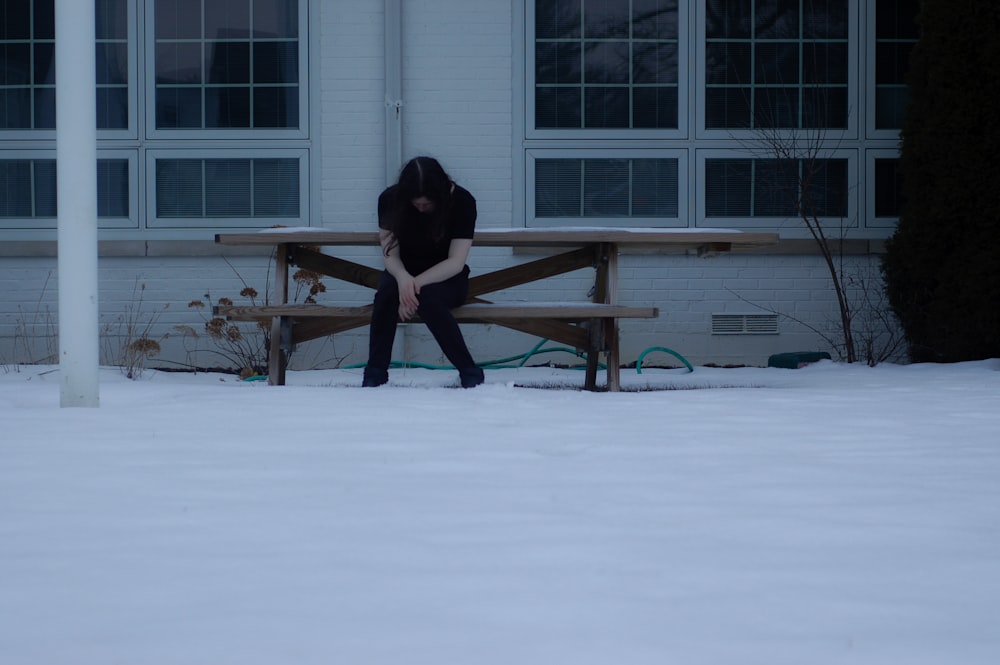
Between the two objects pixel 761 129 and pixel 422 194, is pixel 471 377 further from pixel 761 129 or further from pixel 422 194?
pixel 761 129

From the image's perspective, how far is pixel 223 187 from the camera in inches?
253

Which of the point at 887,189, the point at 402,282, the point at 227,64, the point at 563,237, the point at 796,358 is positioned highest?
the point at 227,64

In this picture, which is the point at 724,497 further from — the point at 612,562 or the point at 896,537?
the point at 612,562

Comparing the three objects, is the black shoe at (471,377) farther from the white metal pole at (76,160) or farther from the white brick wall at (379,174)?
Result: the white brick wall at (379,174)

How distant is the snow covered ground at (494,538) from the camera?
1.34 metres

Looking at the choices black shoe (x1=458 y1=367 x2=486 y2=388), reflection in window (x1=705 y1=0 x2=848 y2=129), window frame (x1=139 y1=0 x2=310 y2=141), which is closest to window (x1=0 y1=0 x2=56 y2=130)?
window frame (x1=139 y1=0 x2=310 y2=141)

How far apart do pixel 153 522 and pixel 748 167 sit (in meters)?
5.23

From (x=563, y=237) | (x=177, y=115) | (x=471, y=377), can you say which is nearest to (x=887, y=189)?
(x=563, y=237)

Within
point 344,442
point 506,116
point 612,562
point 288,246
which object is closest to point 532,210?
point 506,116

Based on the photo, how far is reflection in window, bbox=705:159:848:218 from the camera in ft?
21.1

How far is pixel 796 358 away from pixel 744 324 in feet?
1.64

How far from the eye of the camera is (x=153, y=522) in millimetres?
1876

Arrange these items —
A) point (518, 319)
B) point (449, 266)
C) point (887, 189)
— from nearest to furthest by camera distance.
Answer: point (449, 266) < point (518, 319) < point (887, 189)

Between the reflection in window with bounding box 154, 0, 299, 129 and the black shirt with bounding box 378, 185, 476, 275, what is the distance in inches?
87.3
